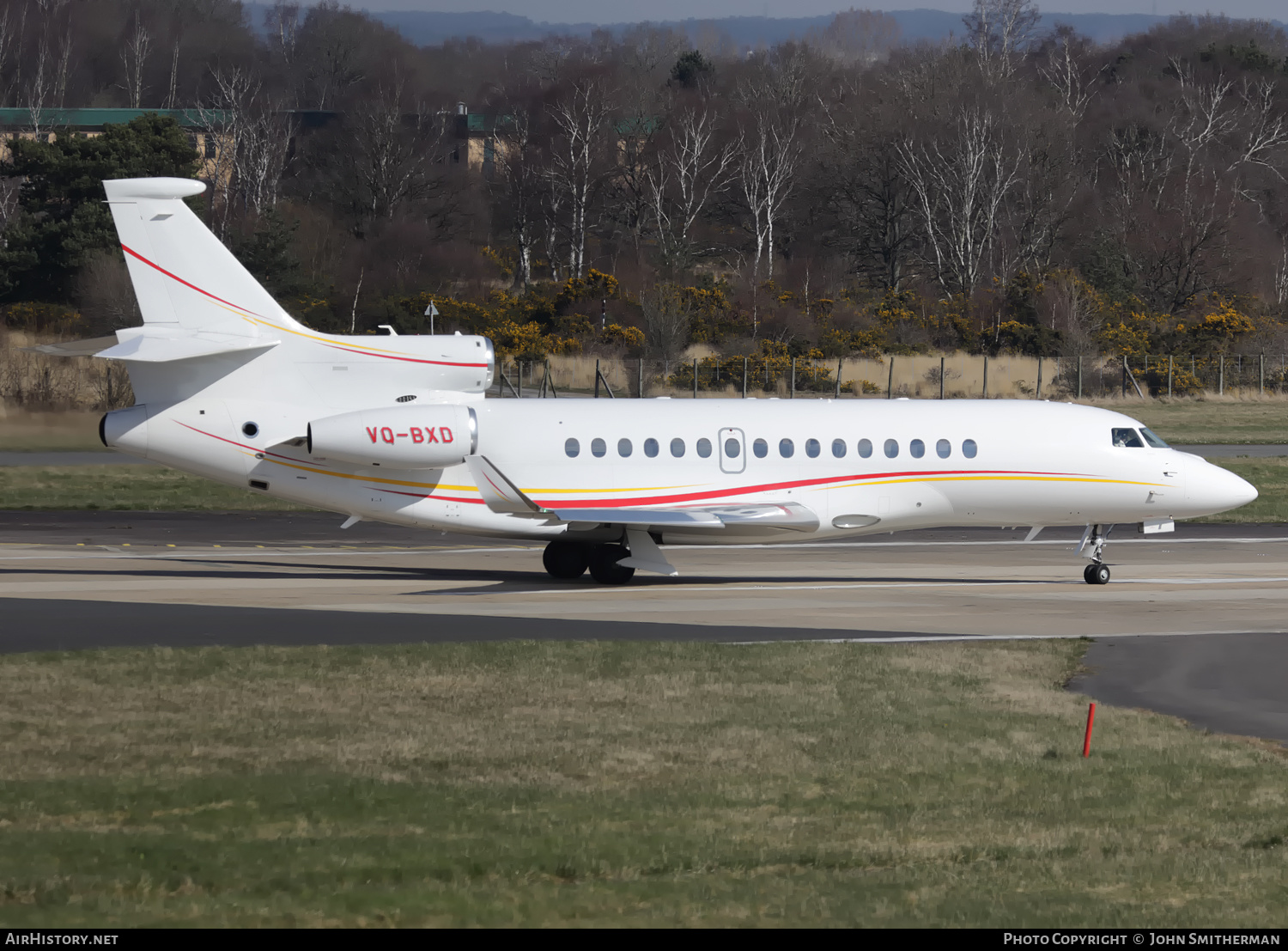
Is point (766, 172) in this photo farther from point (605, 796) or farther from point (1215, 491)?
point (605, 796)

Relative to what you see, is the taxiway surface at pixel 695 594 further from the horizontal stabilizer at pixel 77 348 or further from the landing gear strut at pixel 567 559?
the horizontal stabilizer at pixel 77 348

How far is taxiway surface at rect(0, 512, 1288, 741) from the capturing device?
60.4ft

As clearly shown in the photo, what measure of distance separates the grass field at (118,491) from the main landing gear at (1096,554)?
17.8 meters

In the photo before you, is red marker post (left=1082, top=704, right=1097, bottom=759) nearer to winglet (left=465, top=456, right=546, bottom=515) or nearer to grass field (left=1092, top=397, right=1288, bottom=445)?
winglet (left=465, top=456, right=546, bottom=515)

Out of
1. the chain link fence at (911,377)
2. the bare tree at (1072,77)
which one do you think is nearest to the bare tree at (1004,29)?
the bare tree at (1072,77)

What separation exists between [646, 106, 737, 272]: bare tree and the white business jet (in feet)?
190

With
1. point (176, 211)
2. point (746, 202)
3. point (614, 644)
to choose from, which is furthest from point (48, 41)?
point (614, 644)

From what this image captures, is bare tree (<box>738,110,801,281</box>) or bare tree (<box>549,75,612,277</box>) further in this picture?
bare tree (<box>738,110,801,281</box>)

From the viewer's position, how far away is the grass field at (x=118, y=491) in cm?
3584

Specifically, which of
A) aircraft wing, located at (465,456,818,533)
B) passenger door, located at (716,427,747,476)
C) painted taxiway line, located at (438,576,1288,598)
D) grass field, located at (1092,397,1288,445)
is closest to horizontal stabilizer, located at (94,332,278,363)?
aircraft wing, located at (465,456,818,533)

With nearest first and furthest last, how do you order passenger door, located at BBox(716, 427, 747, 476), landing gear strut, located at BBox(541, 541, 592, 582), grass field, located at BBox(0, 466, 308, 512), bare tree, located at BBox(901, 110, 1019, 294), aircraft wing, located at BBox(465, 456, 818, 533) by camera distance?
aircraft wing, located at BBox(465, 456, 818, 533)
passenger door, located at BBox(716, 427, 747, 476)
landing gear strut, located at BBox(541, 541, 592, 582)
grass field, located at BBox(0, 466, 308, 512)
bare tree, located at BBox(901, 110, 1019, 294)

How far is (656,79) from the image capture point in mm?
112500

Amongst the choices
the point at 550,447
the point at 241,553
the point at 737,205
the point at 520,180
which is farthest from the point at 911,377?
the point at 550,447

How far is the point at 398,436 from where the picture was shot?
23.2 meters
